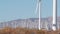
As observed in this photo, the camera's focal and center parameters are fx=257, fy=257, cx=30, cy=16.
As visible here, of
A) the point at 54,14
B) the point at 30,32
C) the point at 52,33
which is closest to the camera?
the point at 30,32

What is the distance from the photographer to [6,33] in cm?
2630

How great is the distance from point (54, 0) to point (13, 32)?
11484 mm

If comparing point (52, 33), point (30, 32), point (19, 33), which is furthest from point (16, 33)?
point (52, 33)

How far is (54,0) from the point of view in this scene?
36469mm

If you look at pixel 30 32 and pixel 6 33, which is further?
pixel 30 32

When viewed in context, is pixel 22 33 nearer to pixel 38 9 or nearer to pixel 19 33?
pixel 19 33

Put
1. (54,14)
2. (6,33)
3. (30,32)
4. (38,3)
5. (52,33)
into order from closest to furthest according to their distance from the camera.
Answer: (6,33), (30,32), (52,33), (54,14), (38,3)

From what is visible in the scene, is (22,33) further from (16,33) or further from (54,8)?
(54,8)

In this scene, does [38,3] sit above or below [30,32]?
above

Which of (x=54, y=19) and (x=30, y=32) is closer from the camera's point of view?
(x=30, y=32)

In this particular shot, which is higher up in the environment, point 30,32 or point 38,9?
point 38,9

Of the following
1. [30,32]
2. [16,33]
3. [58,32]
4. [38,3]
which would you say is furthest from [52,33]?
[38,3]

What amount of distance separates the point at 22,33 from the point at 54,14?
983 centimetres

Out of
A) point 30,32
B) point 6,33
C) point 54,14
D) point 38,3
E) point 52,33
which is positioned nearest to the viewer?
point 6,33
